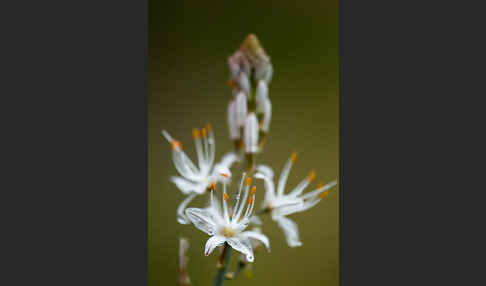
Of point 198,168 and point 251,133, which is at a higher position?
point 251,133

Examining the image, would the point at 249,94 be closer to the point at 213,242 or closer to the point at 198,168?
the point at 198,168

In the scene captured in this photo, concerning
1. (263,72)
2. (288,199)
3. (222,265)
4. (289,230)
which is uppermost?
(263,72)

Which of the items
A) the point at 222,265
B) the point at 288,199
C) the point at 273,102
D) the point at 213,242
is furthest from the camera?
the point at 273,102

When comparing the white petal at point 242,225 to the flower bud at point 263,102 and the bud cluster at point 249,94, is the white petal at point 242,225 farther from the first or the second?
the flower bud at point 263,102

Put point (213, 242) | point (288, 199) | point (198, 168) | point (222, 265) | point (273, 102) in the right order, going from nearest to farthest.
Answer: point (213, 242) < point (222, 265) < point (288, 199) < point (198, 168) < point (273, 102)

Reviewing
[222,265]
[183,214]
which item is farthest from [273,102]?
[222,265]

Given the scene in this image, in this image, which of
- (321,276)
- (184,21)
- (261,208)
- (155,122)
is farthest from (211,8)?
(321,276)
